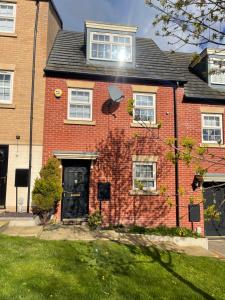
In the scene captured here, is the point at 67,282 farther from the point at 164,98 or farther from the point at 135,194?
the point at 164,98

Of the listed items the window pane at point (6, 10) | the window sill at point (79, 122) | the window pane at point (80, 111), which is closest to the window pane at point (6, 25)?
the window pane at point (6, 10)

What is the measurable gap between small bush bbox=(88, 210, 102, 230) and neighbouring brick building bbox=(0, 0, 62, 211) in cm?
261

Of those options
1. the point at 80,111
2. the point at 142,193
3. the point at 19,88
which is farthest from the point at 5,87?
the point at 142,193

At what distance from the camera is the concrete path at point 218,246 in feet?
33.1

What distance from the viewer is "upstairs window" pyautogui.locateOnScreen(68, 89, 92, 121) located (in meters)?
13.1

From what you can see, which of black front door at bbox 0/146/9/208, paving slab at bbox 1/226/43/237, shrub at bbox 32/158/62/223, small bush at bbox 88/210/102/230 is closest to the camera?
paving slab at bbox 1/226/43/237

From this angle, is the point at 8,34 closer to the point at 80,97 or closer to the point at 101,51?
the point at 80,97

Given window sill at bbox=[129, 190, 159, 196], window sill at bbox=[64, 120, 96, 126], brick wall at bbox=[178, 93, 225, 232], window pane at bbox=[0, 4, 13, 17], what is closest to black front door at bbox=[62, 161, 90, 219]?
window sill at bbox=[64, 120, 96, 126]

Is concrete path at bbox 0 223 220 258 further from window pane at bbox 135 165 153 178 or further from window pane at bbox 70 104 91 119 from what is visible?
window pane at bbox 70 104 91 119

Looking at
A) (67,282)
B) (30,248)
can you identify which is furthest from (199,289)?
(30,248)

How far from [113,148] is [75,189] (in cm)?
234

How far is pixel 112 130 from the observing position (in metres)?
13.2

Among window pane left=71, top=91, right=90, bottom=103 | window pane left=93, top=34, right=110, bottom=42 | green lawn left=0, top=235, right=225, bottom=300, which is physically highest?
window pane left=93, top=34, right=110, bottom=42

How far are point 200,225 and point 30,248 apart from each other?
812 centimetres
